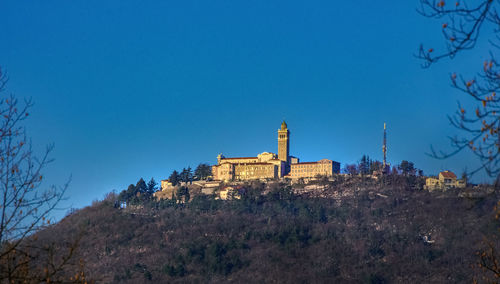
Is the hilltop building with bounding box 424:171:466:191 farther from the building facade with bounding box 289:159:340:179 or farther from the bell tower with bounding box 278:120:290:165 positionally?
the bell tower with bounding box 278:120:290:165

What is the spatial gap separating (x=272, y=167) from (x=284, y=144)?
9938mm

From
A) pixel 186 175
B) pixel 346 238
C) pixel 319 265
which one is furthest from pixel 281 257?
pixel 186 175

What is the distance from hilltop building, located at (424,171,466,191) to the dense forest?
5.93 ft

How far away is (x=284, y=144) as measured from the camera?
123m

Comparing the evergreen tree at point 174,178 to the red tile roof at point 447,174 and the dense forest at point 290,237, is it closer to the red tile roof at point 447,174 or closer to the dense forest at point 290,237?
the dense forest at point 290,237

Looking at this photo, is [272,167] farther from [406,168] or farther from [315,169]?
[406,168]

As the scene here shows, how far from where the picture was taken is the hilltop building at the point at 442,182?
103669mm

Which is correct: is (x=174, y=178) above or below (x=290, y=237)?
above

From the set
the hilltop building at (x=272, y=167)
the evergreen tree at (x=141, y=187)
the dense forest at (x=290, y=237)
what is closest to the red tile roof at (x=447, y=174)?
the dense forest at (x=290, y=237)

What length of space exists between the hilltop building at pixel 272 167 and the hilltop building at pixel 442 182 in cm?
1738

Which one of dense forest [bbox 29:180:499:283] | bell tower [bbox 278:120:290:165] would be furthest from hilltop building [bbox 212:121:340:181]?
dense forest [bbox 29:180:499:283]

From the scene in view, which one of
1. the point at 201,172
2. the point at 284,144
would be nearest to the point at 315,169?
the point at 284,144

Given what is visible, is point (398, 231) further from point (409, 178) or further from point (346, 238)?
point (409, 178)

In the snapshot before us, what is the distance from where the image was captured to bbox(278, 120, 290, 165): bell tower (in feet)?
399
